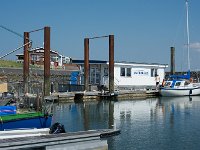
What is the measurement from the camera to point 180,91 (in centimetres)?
5581

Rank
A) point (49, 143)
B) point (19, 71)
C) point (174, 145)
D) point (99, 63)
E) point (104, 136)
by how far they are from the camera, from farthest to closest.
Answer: point (19, 71)
point (99, 63)
point (174, 145)
point (104, 136)
point (49, 143)

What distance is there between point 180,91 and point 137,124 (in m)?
30.6

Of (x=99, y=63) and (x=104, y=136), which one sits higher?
(x=99, y=63)

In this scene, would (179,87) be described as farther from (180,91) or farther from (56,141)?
(56,141)

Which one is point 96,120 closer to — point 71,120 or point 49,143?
point 71,120

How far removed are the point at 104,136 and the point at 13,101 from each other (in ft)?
21.8

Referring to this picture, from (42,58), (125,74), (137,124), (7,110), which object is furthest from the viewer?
(42,58)

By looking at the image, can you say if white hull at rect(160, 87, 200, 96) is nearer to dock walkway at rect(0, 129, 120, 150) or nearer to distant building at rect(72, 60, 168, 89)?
distant building at rect(72, 60, 168, 89)

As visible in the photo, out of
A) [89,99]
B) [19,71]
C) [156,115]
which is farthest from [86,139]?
[19,71]

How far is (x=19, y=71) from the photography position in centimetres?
6450

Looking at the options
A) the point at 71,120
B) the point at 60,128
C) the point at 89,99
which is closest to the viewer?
the point at 60,128

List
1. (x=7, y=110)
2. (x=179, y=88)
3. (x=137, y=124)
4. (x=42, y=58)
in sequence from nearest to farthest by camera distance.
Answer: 1. (x=7, y=110)
2. (x=137, y=124)
3. (x=179, y=88)
4. (x=42, y=58)

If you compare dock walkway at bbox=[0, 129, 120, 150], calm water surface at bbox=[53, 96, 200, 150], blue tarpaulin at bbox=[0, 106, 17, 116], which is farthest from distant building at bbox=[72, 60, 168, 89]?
dock walkway at bbox=[0, 129, 120, 150]

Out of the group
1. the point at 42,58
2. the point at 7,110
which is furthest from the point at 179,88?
the point at 7,110
